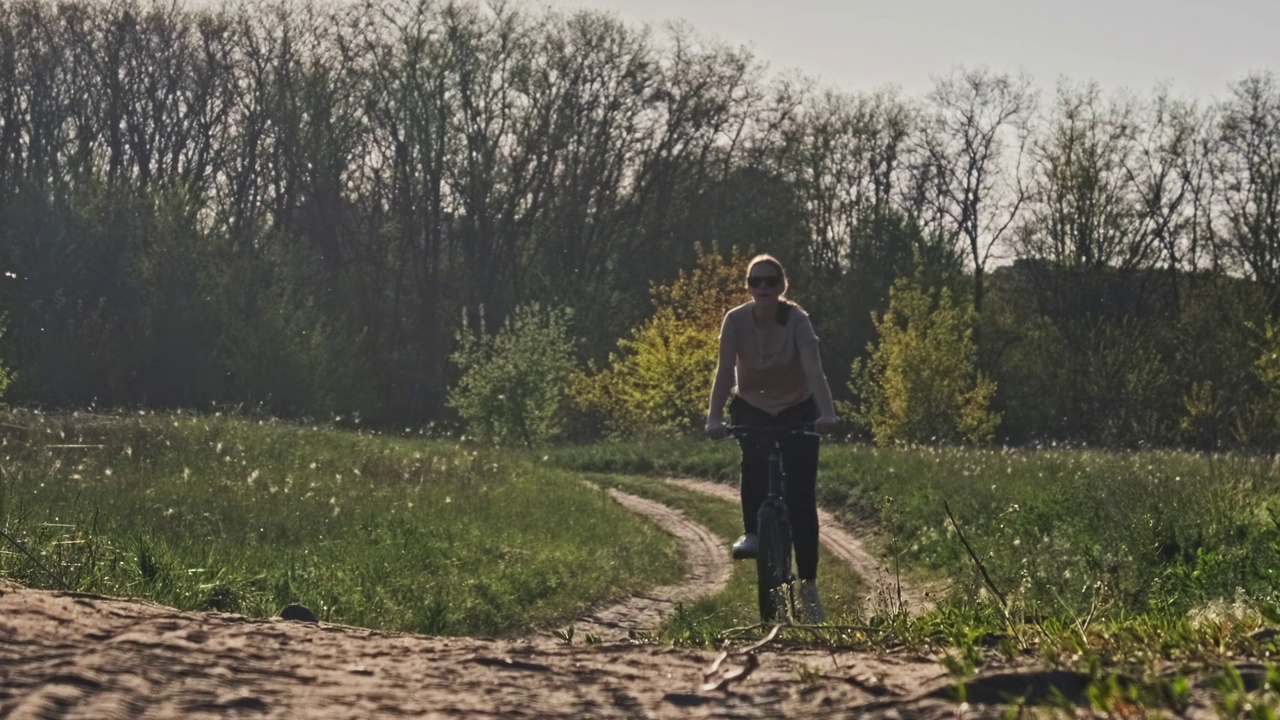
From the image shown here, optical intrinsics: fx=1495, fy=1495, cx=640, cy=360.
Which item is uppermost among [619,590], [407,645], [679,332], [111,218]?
[111,218]

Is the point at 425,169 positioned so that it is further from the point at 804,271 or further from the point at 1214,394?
the point at 1214,394

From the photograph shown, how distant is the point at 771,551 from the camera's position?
7.91 metres

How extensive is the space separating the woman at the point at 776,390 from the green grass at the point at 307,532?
2.47 meters

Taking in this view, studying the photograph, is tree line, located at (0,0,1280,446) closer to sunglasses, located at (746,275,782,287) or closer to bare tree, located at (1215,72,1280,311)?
bare tree, located at (1215,72,1280,311)

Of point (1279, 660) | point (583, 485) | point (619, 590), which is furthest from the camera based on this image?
point (583, 485)

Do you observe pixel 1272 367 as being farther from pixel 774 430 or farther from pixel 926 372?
pixel 774 430

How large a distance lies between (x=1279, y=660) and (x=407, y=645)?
2.48 meters

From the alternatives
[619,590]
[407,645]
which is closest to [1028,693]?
[407,645]

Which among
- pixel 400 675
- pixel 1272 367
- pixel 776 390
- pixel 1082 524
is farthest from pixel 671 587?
pixel 1272 367

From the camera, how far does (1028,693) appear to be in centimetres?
324

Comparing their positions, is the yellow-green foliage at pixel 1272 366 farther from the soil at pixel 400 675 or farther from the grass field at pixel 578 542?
the soil at pixel 400 675

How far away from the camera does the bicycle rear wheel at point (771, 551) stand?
7871mm

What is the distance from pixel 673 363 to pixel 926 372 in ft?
27.6

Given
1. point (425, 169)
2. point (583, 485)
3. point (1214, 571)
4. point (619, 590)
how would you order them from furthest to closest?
point (425, 169) < point (583, 485) < point (619, 590) < point (1214, 571)
